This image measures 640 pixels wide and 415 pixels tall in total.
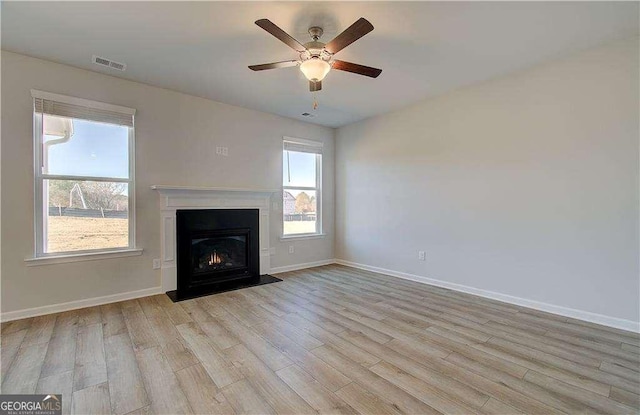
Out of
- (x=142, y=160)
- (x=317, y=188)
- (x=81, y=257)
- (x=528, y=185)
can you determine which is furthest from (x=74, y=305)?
(x=528, y=185)

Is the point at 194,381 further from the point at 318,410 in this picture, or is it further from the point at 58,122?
the point at 58,122

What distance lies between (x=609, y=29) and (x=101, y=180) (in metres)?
5.41

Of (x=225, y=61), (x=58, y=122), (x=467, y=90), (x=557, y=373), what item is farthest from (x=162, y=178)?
(x=557, y=373)

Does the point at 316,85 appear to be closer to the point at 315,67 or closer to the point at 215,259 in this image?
the point at 315,67

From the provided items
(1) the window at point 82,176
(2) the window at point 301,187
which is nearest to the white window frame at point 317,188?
(2) the window at point 301,187

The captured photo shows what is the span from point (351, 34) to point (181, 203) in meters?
3.07

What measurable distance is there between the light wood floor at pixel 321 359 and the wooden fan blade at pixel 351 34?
2.39 metres

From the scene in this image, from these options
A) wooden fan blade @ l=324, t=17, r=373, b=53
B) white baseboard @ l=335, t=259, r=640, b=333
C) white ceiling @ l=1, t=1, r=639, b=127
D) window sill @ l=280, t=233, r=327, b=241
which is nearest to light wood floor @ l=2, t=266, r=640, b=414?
white baseboard @ l=335, t=259, r=640, b=333

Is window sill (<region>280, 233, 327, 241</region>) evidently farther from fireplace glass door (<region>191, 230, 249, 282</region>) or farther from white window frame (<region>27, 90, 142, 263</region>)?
white window frame (<region>27, 90, 142, 263</region>)

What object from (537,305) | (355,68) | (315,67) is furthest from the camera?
(537,305)

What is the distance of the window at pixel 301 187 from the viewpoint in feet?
17.1

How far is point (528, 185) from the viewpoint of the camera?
3322 millimetres

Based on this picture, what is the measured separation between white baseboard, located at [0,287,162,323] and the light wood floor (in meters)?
0.13

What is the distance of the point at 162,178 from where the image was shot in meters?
3.88
